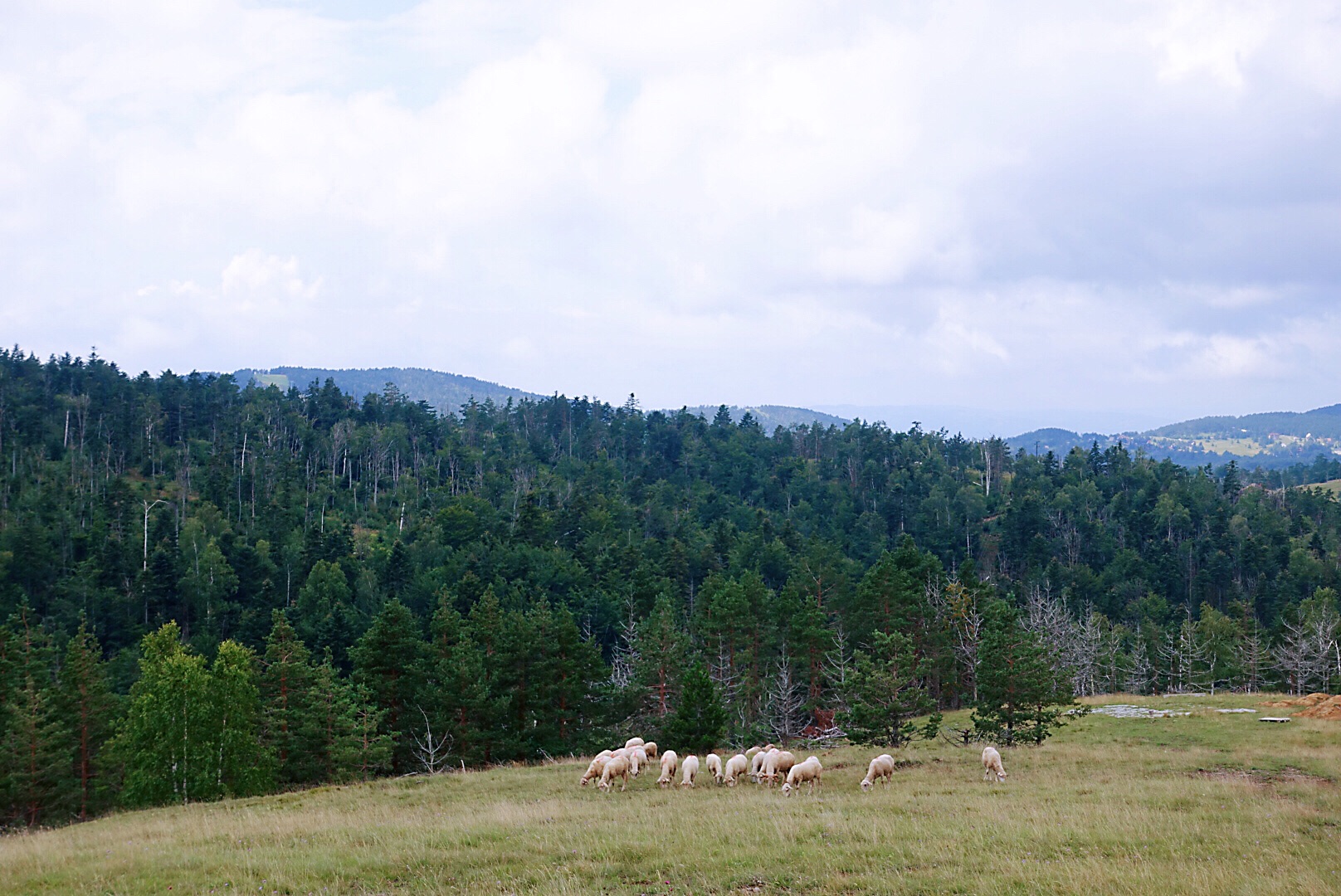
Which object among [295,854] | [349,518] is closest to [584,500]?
[349,518]

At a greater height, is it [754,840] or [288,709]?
[754,840]

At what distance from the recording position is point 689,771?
26094 mm

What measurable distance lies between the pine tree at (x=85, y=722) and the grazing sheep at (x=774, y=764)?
4368 centimetres

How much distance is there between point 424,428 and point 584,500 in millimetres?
55335

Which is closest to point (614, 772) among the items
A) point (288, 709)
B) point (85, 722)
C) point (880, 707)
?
point (880, 707)

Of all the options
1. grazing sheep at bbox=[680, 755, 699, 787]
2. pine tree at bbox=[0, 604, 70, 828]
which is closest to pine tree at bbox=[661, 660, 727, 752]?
grazing sheep at bbox=[680, 755, 699, 787]

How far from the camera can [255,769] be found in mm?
42938

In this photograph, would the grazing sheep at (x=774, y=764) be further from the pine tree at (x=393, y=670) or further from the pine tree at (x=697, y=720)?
the pine tree at (x=393, y=670)

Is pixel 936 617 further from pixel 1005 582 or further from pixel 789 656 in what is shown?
pixel 1005 582

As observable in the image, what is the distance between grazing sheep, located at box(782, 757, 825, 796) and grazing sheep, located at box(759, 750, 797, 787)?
0.77 metres

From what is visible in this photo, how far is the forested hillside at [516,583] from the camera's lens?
155 ft

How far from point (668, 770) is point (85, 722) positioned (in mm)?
43612

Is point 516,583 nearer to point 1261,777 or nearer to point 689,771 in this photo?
point 689,771

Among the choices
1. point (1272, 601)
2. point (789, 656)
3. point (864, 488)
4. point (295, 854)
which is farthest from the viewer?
point (864, 488)
